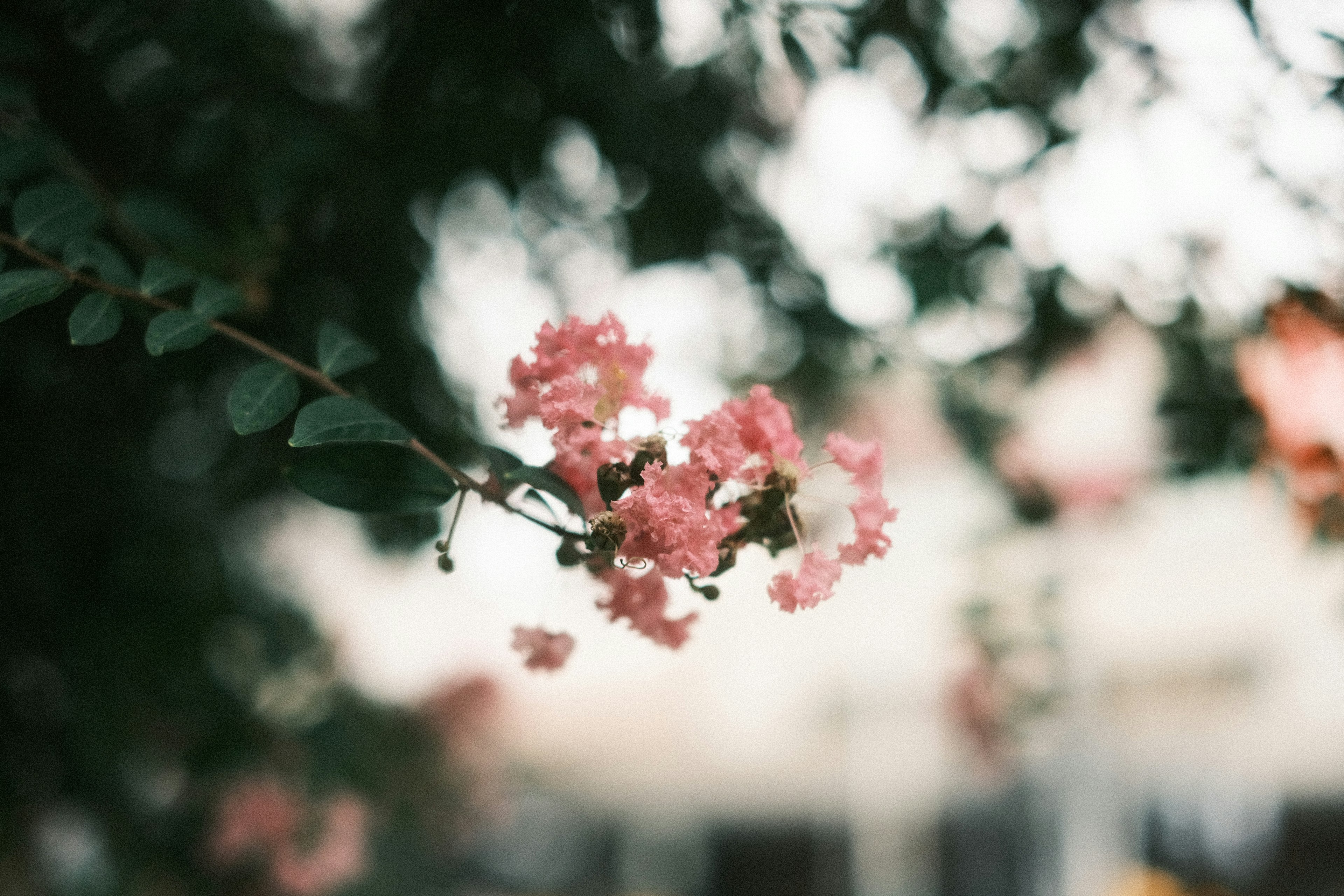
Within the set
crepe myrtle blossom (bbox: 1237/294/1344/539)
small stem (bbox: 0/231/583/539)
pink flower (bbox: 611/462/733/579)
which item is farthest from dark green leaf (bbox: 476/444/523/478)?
crepe myrtle blossom (bbox: 1237/294/1344/539)

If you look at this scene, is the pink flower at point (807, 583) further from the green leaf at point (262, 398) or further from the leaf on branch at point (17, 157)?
the leaf on branch at point (17, 157)

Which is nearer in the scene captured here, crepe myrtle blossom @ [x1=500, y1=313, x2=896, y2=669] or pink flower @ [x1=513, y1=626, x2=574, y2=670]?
crepe myrtle blossom @ [x1=500, y1=313, x2=896, y2=669]

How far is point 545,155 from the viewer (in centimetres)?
166

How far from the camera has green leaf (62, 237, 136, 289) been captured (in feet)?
2.74

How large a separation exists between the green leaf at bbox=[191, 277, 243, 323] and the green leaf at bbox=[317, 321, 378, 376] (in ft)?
0.24

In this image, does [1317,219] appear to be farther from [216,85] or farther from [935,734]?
[935,734]

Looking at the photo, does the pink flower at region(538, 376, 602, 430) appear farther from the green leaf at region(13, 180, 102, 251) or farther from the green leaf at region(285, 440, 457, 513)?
the green leaf at region(13, 180, 102, 251)

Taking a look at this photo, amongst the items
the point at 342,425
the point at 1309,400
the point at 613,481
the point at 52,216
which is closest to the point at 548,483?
the point at 613,481

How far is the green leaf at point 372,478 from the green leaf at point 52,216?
28 cm

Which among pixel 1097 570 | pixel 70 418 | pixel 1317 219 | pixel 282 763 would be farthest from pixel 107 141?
pixel 1097 570

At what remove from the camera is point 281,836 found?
2.22 m

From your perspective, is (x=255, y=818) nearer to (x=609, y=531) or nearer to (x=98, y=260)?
(x=98, y=260)

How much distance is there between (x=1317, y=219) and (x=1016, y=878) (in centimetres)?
741

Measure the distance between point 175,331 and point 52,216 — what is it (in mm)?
204
